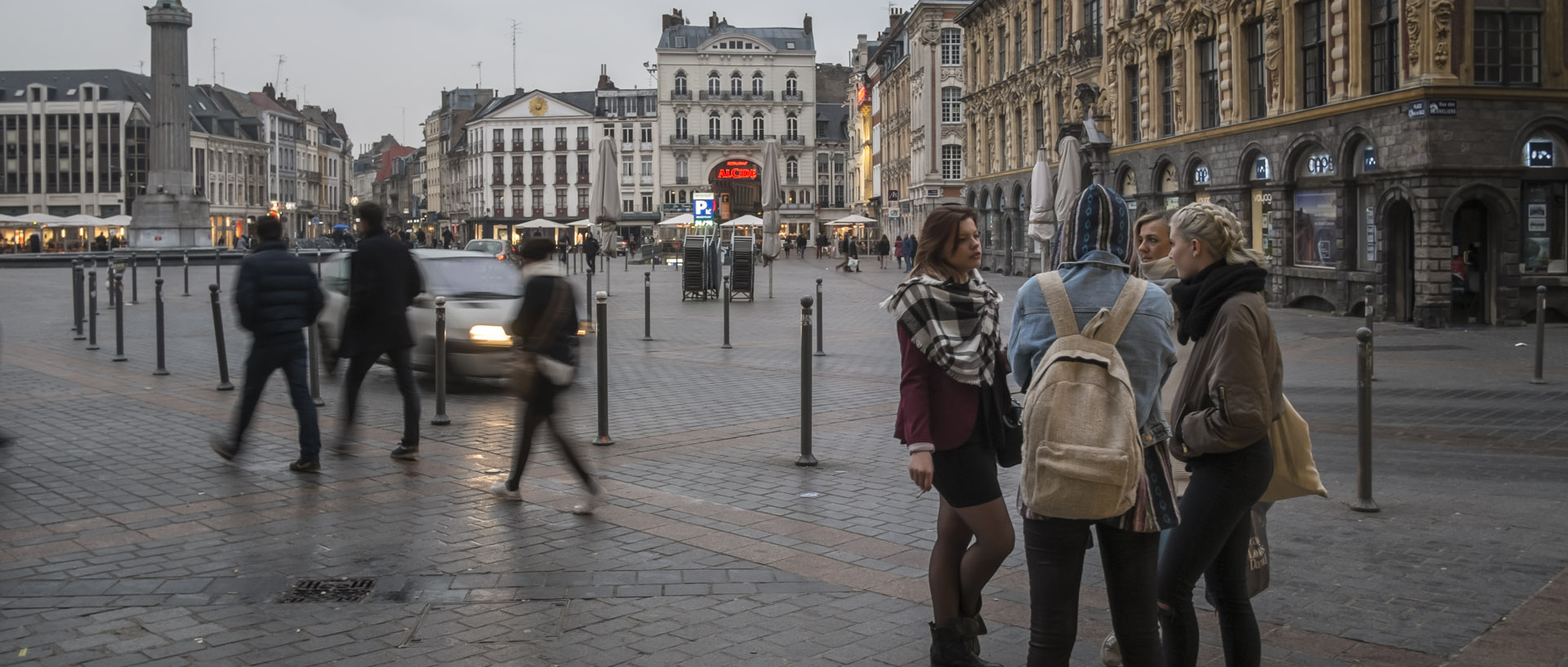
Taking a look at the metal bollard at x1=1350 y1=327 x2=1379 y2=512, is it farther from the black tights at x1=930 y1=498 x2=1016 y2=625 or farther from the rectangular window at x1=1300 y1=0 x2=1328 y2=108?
the rectangular window at x1=1300 y1=0 x2=1328 y2=108

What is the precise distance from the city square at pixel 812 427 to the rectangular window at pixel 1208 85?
8cm

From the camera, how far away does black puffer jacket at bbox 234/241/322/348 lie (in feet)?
29.6

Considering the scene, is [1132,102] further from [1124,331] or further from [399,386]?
[1124,331]

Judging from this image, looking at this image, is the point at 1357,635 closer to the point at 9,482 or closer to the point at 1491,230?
the point at 9,482

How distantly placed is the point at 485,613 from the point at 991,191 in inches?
1828

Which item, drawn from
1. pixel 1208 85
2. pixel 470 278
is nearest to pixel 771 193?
pixel 1208 85

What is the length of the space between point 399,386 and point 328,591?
3.52 meters

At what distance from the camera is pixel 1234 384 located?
13.6 feet

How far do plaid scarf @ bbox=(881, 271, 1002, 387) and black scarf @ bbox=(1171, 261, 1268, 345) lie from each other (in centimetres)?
63

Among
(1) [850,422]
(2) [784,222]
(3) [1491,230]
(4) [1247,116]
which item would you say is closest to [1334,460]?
(1) [850,422]

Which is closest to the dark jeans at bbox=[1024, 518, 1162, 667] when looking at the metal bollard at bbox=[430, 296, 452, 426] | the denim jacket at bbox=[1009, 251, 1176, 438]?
the denim jacket at bbox=[1009, 251, 1176, 438]

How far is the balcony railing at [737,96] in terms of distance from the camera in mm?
112438

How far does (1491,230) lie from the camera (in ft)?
72.5

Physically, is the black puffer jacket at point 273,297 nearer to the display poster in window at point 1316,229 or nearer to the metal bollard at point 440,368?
the metal bollard at point 440,368
